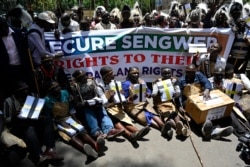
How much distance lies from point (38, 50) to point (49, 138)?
5.16ft

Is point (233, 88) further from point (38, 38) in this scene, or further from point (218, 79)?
point (38, 38)

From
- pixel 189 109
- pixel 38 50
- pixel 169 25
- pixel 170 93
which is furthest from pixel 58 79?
pixel 169 25

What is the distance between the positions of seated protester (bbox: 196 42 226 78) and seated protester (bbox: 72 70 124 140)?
212cm

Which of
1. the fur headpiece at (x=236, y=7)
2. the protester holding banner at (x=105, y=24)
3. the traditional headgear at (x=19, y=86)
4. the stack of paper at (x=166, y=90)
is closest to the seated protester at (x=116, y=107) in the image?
the stack of paper at (x=166, y=90)

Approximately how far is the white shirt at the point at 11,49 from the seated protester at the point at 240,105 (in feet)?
12.2

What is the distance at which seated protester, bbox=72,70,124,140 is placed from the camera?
4676mm

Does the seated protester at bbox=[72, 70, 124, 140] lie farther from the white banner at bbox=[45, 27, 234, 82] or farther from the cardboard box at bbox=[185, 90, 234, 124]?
the cardboard box at bbox=[185, 90, 234, 124]

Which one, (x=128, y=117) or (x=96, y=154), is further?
(x=128, y=117)

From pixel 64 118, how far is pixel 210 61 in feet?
9.92

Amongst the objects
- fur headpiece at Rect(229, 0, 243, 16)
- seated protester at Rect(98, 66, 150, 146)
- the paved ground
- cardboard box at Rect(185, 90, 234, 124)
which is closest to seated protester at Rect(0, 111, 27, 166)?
the paved ground

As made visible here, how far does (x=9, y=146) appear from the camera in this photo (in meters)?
3.88

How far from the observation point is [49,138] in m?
4.18

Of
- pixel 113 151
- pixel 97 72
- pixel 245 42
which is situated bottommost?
pixel 113 151

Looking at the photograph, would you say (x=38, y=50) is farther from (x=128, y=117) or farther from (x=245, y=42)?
(x=245, y=42)
